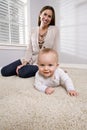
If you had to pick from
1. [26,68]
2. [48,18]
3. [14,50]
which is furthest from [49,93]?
[14,50]

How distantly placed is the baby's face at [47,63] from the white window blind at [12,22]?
169cm

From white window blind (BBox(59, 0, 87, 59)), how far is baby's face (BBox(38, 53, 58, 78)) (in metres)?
2.03

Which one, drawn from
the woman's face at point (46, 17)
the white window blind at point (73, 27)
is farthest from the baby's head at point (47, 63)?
the white window blind at point (73, 27)

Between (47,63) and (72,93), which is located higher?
(47,63)

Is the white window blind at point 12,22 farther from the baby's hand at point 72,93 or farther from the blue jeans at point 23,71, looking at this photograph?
the baby's hand at point 72,93

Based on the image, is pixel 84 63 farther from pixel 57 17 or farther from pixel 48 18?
pixel 48 18

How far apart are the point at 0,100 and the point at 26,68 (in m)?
0.65

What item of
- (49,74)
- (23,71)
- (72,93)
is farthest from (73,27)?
(72,93)

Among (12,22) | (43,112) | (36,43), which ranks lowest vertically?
(43,112)

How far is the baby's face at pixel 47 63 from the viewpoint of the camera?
3.72 feet

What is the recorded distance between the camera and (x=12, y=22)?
3.04 meters

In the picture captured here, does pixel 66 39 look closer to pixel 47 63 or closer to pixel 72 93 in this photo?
pixel 47 63

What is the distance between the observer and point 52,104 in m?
0.83

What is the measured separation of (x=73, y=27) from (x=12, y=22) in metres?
0.99
